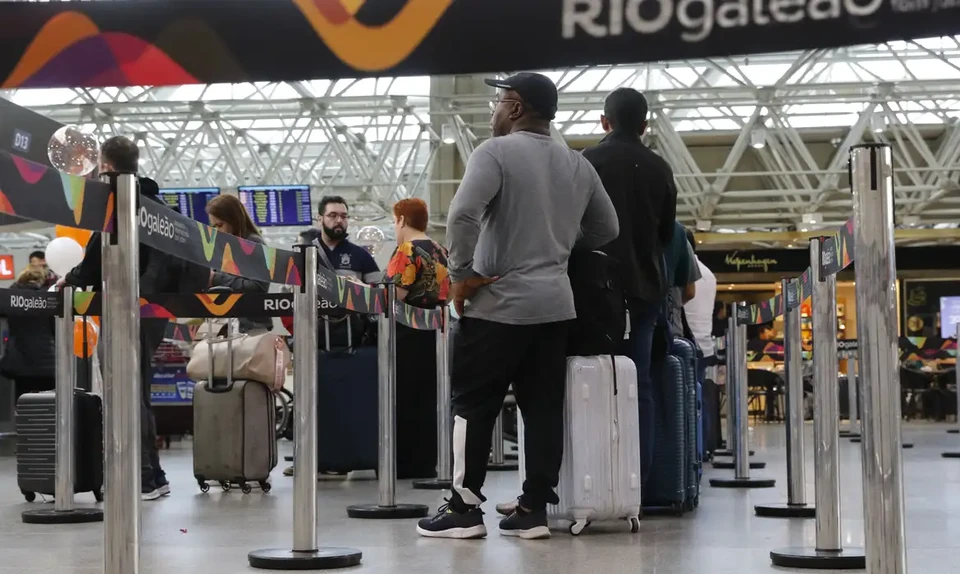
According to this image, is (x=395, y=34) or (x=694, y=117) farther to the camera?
(x=694, y=117)

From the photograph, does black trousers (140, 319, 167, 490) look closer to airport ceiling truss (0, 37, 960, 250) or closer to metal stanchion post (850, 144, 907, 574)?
A: metal stanchion post (850, 144, 907, 574)

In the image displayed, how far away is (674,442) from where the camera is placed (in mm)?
5066

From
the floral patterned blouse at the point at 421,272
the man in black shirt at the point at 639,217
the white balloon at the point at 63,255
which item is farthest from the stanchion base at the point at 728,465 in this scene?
the white balloon at the point at 63,255

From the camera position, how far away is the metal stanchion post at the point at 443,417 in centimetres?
637

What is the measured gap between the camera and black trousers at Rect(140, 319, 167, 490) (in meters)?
5.74

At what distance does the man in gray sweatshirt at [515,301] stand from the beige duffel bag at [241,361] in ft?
7.22

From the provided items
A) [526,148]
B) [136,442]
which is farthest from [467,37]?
[136,442]

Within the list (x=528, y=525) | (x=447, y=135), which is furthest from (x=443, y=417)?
(x=447, y=135)

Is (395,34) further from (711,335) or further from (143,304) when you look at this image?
(711,335)

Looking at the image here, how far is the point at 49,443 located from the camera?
585 cm

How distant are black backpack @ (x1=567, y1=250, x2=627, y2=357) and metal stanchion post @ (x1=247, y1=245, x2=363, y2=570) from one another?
3.41 feet

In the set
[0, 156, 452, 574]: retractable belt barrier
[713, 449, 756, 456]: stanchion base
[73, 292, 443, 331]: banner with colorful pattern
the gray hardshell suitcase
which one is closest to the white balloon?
the gray hardshell suitcase

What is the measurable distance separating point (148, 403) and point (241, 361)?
25.4 inches

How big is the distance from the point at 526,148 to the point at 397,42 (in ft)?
7.50
